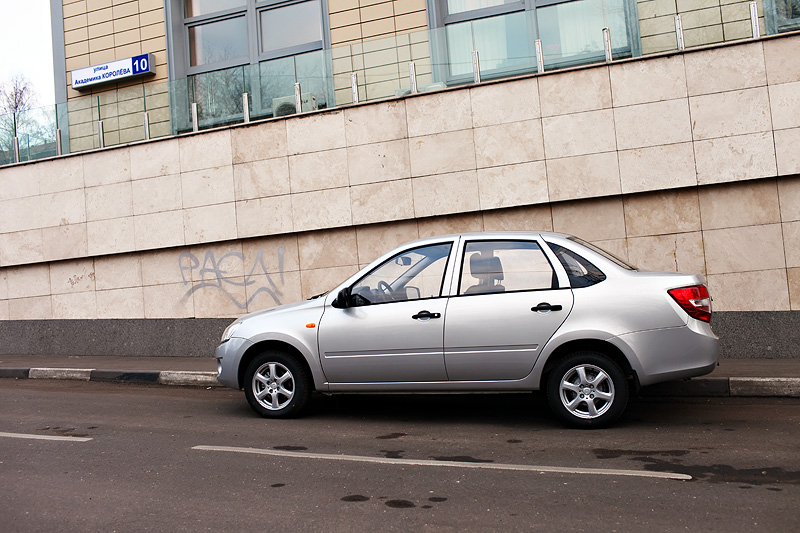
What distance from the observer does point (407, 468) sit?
17.0 feet

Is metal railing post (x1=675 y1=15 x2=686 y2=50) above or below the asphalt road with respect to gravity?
above

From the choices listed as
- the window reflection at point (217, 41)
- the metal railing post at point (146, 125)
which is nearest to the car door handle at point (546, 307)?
the metal railing post at point (146, 125)

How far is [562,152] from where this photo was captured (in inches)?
449

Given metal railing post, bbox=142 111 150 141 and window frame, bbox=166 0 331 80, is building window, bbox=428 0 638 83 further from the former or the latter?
metal railing post, bbox=142 111 150 141

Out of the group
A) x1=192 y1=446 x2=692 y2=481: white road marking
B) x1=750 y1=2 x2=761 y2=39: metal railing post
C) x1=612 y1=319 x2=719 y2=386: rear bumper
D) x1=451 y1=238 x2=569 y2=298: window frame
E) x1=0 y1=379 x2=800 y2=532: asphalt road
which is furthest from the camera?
x1=750 y1=2 x2=761 y2=39: metal railing post

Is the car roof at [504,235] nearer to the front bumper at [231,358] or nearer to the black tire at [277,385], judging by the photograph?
the black tire at [277,385]

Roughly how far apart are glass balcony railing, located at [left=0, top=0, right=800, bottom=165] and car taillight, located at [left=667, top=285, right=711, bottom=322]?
6241 millimetres

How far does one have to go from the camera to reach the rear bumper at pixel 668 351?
611 centimetres

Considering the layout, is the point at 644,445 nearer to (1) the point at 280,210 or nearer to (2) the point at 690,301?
(2) the point at 690,301

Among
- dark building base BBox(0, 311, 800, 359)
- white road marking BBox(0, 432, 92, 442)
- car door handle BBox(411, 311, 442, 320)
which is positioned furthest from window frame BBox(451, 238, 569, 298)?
dark building base BBox(0, 311, 800, 359)

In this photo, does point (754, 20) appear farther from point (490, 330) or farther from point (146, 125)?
Result: point (146, 125)

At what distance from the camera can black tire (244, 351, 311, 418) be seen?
7.05m

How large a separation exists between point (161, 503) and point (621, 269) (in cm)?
408

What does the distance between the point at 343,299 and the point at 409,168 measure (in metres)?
5.69
